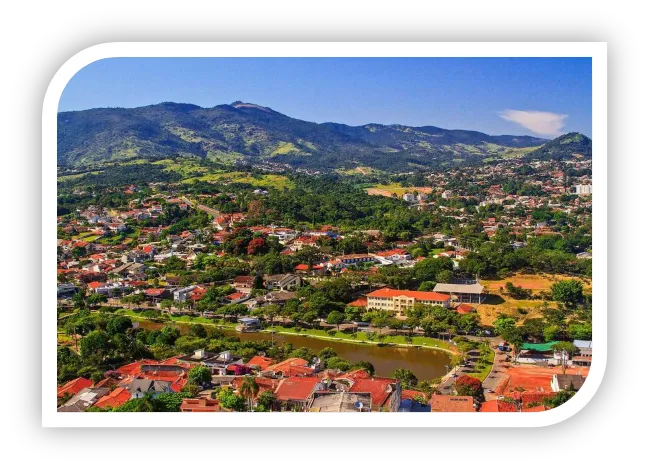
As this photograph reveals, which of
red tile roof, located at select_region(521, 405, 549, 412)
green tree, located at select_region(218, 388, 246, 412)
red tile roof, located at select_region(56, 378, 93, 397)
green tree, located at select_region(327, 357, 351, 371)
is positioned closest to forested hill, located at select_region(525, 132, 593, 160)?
green tree, located at select_region(327, 357, 351, 371)

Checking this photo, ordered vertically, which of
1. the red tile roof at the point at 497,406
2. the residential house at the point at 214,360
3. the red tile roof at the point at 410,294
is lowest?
the red tile roof at the point at 497,406

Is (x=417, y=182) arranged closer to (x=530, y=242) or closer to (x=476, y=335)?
(x=530, y=242)

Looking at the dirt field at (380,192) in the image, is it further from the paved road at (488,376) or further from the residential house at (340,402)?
the residential house at (340,402)

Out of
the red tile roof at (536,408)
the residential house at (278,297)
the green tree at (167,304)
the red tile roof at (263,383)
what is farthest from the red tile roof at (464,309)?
the green tree at (167,304)

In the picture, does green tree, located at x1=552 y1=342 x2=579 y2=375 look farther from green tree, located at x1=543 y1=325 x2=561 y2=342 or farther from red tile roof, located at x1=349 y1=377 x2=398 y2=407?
red tile roof, located at x1=349 y1=377 x2=398 y2=407

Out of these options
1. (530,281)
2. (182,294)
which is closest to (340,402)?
(182,294)
